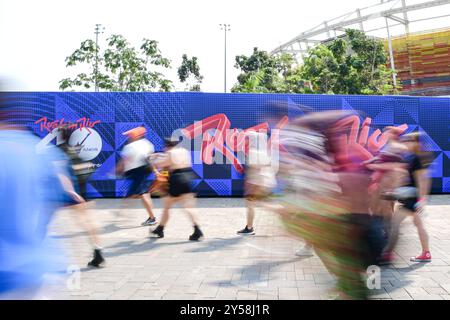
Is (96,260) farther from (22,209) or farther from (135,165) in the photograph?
(22,209)

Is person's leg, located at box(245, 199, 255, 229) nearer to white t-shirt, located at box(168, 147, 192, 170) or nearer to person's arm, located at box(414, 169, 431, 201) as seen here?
white t-shirt, located at box(168, 147, 192, 170)

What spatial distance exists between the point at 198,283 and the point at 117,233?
327 centimetres

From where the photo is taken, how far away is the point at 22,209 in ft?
5.43

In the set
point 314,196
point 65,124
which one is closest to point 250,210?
point 314,196

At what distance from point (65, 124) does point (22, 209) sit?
10670mm

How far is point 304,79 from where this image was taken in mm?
28484

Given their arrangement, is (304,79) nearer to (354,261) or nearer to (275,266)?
(275,266)

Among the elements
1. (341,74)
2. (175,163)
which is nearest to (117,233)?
(175,163)

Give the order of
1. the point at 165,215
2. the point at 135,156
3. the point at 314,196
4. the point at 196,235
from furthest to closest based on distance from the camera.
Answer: the point at 135,156 < the point at 165,215 < the point at 196,235 < the point at 314,196

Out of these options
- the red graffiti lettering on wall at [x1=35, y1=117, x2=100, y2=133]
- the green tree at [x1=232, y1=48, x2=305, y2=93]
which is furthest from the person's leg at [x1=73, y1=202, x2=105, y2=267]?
the green tree at [x1=232, y1=48, x2=305, y2=93]

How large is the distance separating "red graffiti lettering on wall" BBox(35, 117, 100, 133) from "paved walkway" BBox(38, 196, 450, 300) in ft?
13.9

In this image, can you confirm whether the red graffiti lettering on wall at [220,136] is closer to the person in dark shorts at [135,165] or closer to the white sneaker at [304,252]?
the person in dark shorts at [135,165]

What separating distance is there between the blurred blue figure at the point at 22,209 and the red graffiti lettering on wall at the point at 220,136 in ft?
32.8

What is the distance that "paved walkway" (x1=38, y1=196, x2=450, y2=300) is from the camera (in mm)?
4391
